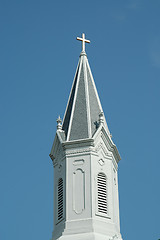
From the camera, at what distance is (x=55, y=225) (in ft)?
157

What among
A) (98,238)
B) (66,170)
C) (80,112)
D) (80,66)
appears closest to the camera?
(98,238)

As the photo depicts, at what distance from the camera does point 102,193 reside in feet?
157

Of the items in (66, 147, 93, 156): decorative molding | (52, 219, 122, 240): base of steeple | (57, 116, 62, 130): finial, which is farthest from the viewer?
(57, 116, 62, 130): finial

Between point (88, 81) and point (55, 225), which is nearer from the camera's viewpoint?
point (55, 225)

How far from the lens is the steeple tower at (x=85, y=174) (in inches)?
1816

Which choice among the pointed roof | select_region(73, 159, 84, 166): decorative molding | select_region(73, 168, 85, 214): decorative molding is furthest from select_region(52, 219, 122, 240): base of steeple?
the pointed roof

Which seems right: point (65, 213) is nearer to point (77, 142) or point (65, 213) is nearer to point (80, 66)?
point (77, 142)

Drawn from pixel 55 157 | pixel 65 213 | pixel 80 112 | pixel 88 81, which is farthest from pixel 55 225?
pixel 88 81

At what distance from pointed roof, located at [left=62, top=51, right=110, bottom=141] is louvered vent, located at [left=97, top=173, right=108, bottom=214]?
3023 mm

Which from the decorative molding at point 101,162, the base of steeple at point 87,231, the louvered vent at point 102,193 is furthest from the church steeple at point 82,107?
the base of steeple at point 87,231

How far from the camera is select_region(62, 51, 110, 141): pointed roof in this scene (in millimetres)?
50013

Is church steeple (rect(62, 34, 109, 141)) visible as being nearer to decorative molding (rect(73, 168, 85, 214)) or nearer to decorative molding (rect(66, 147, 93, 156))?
decorative molding (rect(66, 147, 93, 156))

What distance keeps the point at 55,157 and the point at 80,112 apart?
147 inches

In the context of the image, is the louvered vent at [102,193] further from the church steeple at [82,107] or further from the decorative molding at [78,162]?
the church steeple at [82,107]
